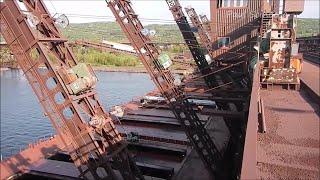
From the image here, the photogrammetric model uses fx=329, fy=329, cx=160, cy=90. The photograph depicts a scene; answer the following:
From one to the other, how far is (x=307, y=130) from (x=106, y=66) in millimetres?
93264

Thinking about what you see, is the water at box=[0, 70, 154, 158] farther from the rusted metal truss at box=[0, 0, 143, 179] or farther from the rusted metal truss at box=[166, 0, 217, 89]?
A: the rusted metal truss at box=[0, 0, 143, 179]

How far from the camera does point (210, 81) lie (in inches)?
881

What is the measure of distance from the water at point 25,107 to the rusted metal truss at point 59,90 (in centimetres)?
2243

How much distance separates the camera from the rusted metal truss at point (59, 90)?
948cm

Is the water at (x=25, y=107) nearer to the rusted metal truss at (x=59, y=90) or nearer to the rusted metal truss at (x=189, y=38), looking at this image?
the rusted metal truss at (x=189, y=38)

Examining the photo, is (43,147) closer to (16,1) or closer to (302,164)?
(16,1)

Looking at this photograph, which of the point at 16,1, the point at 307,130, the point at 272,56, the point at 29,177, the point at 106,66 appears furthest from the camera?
the point at 106,66

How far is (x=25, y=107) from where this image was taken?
A: 46031 millimetres

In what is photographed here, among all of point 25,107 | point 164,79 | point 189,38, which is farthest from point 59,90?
point 25,107

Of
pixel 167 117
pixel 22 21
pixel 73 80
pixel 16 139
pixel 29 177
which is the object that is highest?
pixel 22 21

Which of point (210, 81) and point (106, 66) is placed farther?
point (106, 66)

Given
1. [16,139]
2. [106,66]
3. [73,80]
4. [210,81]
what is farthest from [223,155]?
[106,66]

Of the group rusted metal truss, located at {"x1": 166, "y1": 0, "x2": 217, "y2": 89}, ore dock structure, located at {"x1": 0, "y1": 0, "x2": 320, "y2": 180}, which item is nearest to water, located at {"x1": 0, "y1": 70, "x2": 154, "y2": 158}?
ore dock structure, located at {"x1": 0, "y1": 0, "x2": 320, "y2": 180}

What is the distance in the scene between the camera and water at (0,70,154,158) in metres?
33.2
